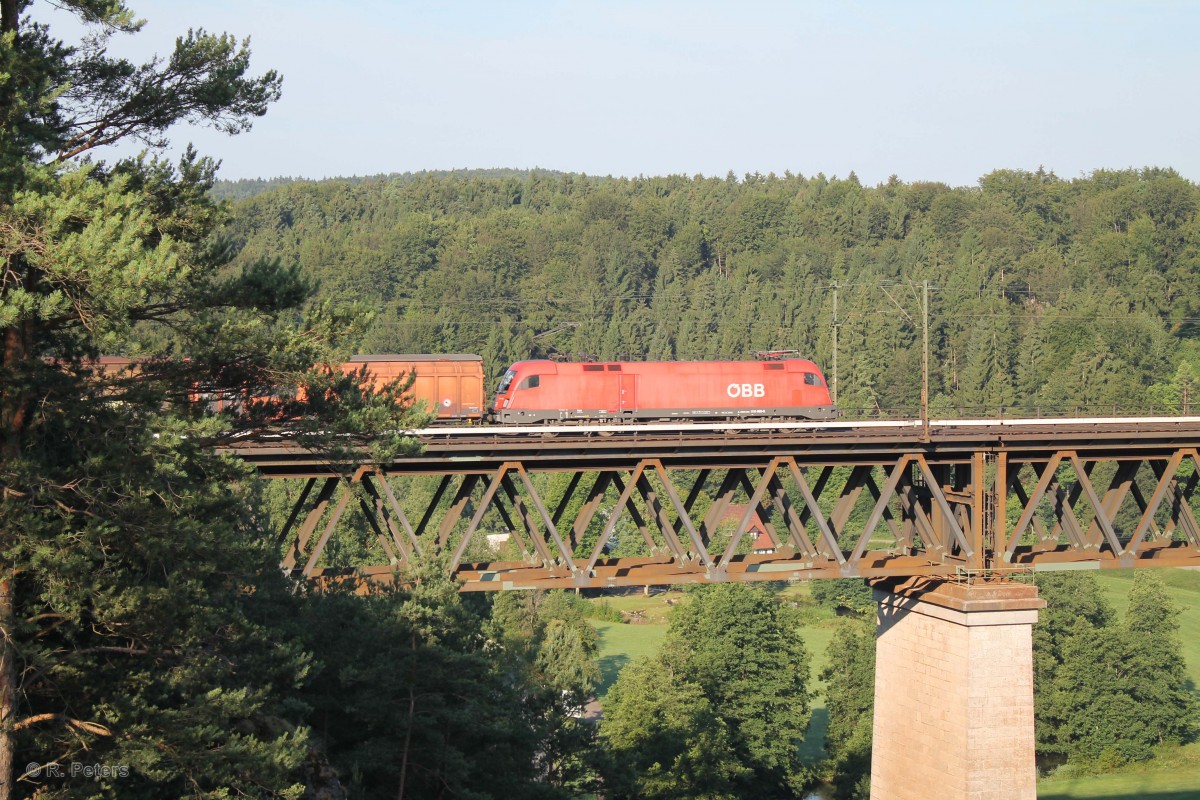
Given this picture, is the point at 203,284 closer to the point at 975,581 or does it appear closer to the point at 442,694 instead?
the point at 442,694

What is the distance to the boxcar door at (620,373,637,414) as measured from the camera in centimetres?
4947

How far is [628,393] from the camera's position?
49719 mm

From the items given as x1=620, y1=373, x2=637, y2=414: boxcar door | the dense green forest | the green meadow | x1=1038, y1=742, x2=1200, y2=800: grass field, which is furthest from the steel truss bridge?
the dense green forest

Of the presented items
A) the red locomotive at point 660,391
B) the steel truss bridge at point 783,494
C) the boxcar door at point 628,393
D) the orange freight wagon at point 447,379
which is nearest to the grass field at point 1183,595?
the red locomotive at point 660,391

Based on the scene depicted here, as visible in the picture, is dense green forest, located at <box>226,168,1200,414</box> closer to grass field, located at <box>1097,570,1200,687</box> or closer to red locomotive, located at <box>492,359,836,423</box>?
grass field, located at <box>1097,570,1200,687</box>

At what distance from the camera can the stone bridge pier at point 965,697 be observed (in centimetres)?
3316

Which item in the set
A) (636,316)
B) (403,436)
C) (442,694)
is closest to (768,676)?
(442,694)

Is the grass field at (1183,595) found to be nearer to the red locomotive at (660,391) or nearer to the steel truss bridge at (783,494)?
the red locomotive at (660,391)

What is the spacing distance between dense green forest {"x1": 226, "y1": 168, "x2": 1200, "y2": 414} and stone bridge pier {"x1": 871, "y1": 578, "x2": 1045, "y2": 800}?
88194 mm

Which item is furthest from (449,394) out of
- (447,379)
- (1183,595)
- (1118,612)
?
(1183,595)

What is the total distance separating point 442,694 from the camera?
27.5 meters

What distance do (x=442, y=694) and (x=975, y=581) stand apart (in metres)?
15.3

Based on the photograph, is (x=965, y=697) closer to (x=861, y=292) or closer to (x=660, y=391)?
(x=660, y=391)

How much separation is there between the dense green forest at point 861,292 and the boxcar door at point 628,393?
7597 cm
